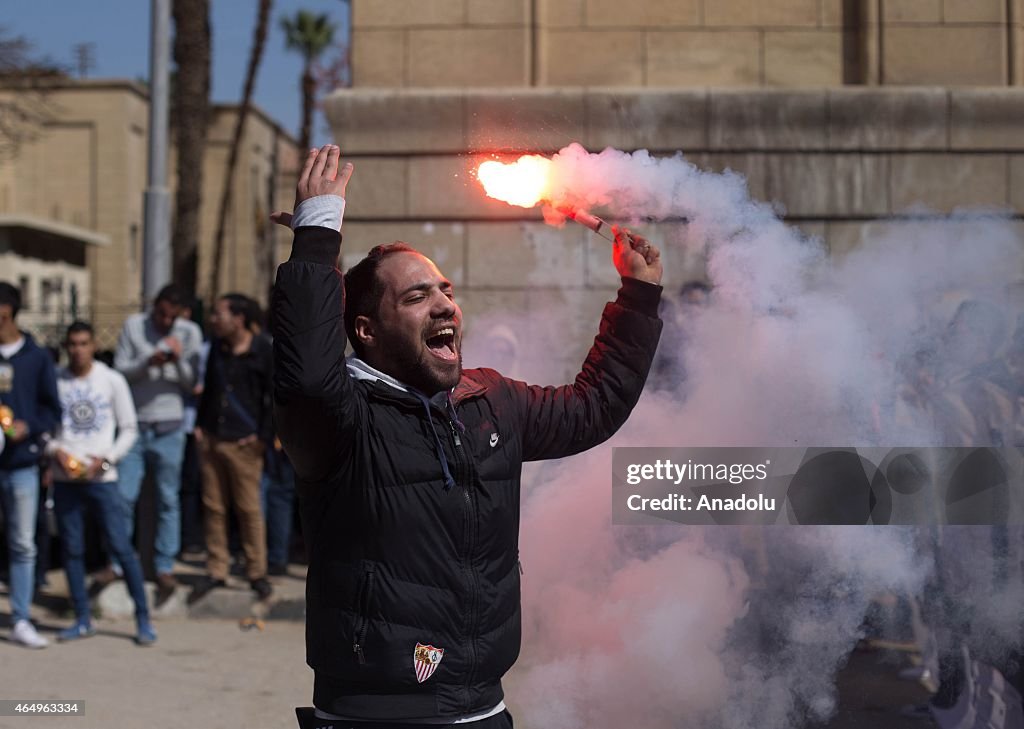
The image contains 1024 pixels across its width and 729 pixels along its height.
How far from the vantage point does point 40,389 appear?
7227 mm

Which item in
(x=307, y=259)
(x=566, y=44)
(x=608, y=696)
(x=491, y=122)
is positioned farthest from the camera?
(x=566, y=44)

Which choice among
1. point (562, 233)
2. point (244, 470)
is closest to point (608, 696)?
point (562, 233)

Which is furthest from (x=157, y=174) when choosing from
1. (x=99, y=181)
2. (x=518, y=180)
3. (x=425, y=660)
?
(x=99, y=181)

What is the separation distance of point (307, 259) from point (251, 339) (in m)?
5.59

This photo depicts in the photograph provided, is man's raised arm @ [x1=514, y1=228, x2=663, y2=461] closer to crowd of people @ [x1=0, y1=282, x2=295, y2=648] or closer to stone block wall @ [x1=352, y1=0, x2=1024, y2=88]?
stone block wall @ [x1=352, y1=0, x2=1024, y2=88]

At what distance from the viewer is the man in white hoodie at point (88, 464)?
7168 millimetres

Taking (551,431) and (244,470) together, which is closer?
(551,431)

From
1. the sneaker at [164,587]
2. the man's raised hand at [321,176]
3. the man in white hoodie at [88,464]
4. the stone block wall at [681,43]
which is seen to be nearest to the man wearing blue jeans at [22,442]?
the man in white hoodie at [88,464]

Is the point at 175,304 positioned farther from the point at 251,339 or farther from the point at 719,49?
the point at 719,49

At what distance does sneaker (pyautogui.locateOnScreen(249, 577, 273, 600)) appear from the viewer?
7.88 meters

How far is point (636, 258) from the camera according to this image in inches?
127

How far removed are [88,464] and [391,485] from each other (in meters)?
4.92

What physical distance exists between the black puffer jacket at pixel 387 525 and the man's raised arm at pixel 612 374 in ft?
0.85

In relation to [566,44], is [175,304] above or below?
below
